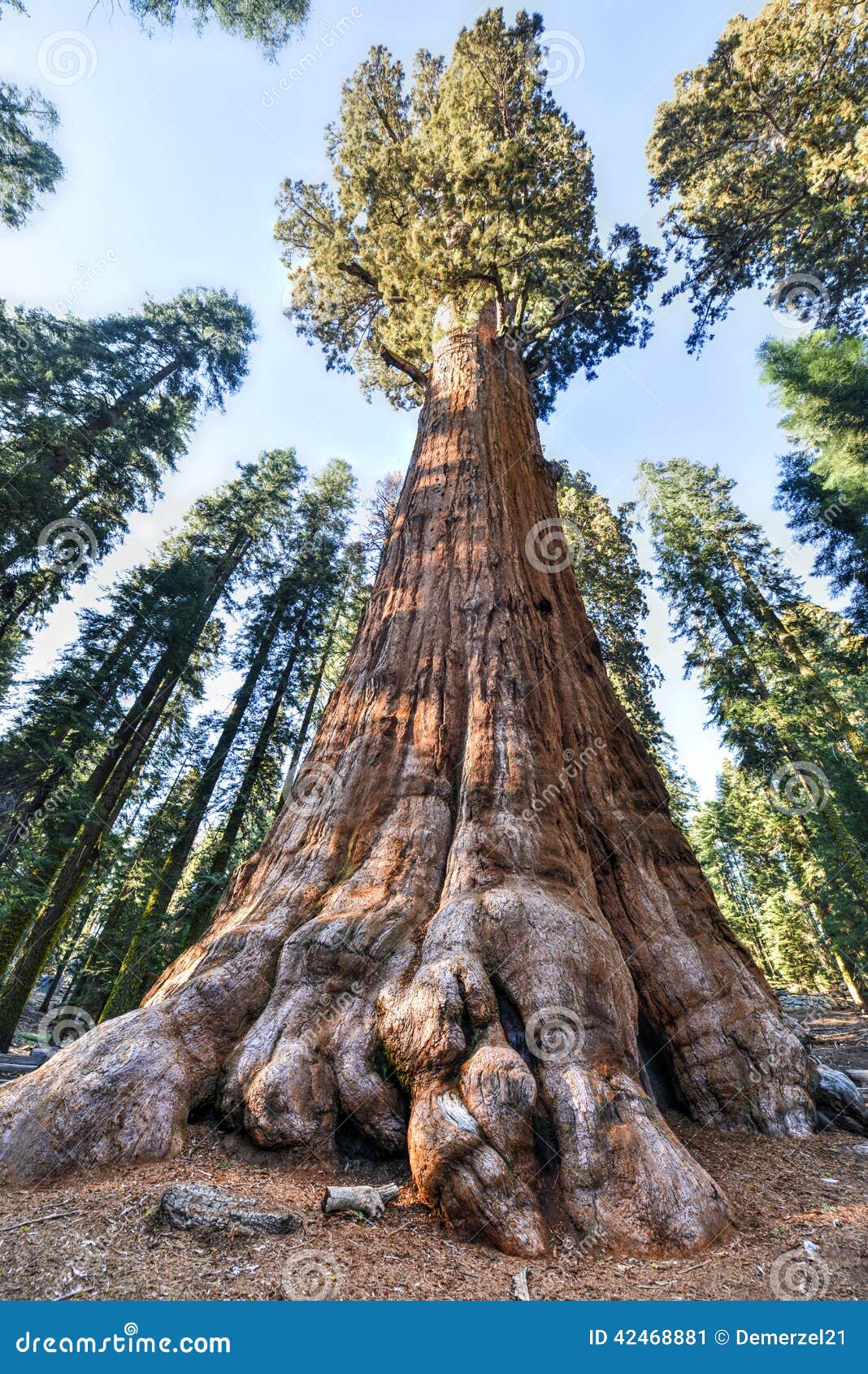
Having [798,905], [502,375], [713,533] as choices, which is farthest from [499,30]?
[798,905]

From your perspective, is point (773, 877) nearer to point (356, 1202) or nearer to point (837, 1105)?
point (837, 1105)

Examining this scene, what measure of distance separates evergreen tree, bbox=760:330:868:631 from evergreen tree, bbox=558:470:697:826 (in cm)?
467

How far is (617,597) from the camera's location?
571 inches

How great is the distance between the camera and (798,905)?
2391 centimetres

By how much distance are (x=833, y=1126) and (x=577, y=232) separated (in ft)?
42.3

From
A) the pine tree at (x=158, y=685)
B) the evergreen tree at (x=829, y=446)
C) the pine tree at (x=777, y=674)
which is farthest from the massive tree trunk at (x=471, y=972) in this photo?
the evergreen tree at (x=829, y=446)

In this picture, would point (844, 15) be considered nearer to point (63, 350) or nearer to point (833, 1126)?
point (833, 1126)

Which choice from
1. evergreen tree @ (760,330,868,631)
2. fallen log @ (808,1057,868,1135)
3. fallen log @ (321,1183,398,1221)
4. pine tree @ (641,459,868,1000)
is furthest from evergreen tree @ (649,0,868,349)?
fallen log @ (321,1183,398,1221)

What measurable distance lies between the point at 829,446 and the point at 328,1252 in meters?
18.3

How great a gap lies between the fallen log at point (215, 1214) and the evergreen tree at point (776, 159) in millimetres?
11854

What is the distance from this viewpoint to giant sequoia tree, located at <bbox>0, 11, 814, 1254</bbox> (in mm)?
2426

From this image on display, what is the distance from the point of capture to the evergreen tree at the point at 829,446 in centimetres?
1410

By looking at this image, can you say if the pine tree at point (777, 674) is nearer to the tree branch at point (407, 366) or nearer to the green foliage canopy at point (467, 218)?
the green foliage canopy at point (467, 218)

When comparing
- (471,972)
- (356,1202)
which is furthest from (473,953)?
(356,1202)
